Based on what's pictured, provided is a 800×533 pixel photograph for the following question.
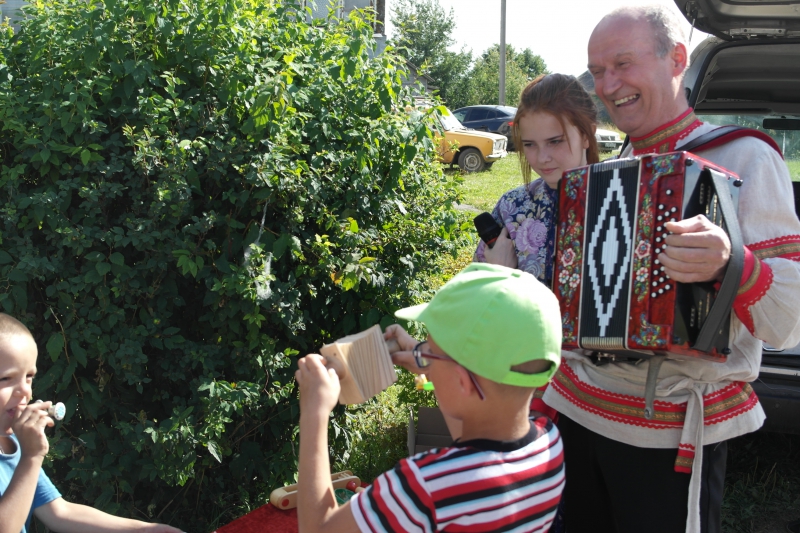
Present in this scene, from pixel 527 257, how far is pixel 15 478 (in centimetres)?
170

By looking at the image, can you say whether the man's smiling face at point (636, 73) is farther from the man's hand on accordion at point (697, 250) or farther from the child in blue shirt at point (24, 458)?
the child in blue shirt at point (24, 458)

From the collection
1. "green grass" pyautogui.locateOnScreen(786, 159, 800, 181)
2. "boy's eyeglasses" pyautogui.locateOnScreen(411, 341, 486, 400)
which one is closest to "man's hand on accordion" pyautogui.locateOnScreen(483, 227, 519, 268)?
"boy's eyeglasses" pyautogui.locateOnScreen(411, 341, 486, 400)

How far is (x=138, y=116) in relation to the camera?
9.26 ft

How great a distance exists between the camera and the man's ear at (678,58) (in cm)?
221

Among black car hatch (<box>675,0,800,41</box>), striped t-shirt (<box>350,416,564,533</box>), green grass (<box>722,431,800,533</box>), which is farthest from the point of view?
green grass (<box>722,431,800,533</box>)

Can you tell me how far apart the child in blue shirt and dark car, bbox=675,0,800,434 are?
2943 mm

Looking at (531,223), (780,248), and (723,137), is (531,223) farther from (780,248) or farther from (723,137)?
(780,248)

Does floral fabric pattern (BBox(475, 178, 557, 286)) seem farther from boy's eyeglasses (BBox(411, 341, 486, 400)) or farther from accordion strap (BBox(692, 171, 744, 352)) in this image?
boy's eyeglasses (BBox(411, 341, 486, 400))

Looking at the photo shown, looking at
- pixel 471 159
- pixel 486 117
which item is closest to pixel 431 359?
pixel 471 159

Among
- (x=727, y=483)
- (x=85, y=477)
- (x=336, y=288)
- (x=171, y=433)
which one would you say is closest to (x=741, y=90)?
(x=727, y=483)

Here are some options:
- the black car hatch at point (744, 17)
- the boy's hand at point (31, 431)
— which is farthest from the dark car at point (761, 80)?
the boy's hand at point (31, 431)

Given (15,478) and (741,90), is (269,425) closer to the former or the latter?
(15,478)

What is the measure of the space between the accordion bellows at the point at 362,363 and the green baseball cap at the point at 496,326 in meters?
0.23

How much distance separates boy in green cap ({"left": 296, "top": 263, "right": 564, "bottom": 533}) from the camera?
1.54 m
